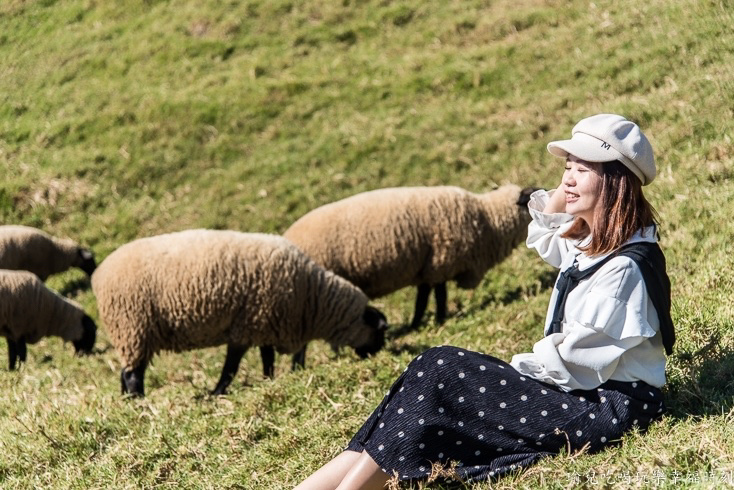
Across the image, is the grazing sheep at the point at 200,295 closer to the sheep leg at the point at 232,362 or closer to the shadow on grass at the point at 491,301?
the sheep leg at the point at 232,362

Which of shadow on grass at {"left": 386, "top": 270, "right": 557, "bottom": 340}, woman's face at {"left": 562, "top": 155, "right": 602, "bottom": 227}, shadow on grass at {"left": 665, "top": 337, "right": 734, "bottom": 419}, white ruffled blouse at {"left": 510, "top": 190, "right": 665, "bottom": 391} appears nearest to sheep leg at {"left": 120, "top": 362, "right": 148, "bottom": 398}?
shadow on grass at {"left": 386, "top": 270, "right": 557, "bottom": 340}

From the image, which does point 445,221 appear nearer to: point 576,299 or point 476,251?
point 476,251

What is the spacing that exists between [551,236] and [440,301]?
5.26 metres

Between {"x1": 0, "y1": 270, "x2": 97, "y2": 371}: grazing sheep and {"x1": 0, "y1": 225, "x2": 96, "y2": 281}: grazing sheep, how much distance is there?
1695 millimetres

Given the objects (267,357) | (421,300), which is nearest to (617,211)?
(267,357)

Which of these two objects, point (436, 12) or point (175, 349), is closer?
point (175, 349)

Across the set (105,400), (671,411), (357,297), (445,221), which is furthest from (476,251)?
(671,411)

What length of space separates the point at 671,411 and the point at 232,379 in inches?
178

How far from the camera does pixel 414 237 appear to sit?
8.86 metres

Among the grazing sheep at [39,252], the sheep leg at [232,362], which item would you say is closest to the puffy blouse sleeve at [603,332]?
the sheep leg at [232,362]

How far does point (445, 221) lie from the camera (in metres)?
9.03

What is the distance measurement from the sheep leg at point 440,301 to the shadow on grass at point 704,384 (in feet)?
15.5

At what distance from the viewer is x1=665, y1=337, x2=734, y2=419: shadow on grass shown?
359cm

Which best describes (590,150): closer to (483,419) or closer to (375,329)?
(483,419)
